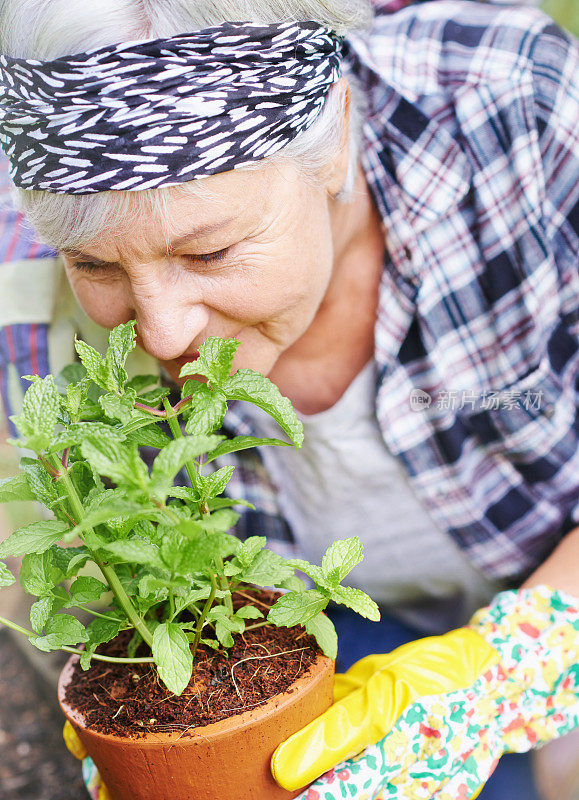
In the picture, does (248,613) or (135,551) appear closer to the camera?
(135,551)

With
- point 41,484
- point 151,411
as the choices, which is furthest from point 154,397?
point 41,484

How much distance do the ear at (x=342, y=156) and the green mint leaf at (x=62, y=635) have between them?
27.1 inches

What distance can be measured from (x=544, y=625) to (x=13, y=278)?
109 cm

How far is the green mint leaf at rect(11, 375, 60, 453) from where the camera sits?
0.62 m

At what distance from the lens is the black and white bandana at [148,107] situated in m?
0.79

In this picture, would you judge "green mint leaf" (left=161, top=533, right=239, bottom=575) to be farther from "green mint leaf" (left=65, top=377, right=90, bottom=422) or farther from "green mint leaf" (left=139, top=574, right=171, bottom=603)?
"green mint leaf" (left=65, top=377, right=90, bottom=422)

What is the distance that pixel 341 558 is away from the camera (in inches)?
29.8

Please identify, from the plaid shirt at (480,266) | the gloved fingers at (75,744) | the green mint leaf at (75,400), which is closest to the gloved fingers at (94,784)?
the gloved fingers at (75,744)

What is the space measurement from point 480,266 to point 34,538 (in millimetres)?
871

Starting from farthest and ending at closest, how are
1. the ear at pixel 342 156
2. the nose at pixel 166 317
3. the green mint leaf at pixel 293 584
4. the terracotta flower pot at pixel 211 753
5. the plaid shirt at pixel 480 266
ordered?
1. the plaid shirt at pixel 480 266
2. the ear at pixel 342 156
3. the nose at pixel 166 317
4. the green mint leaf at pixel 293 584
5. the terracotta flower pot at pixel 211 753

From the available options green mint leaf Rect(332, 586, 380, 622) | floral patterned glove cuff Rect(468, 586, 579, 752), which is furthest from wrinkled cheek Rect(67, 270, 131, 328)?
floral patterned glove cuff Rect(468, 586, 579, 752)

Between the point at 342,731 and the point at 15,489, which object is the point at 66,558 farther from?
the point at 342,731

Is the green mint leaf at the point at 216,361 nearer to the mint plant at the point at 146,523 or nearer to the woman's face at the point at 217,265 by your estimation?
the mint plant at the point at 146,523

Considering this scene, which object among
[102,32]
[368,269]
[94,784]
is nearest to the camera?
[102,32]
